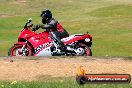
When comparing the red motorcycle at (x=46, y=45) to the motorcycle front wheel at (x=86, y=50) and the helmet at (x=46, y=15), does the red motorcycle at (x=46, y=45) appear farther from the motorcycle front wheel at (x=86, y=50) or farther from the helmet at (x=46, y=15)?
the helmet at (x=46, y=15)

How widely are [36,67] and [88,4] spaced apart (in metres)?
47.7

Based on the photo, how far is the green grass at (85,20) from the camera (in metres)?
28.1

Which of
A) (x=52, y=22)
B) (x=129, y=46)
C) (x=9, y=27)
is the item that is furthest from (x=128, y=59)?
(x=9, y=27)

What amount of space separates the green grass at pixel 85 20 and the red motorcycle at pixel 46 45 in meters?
6.51

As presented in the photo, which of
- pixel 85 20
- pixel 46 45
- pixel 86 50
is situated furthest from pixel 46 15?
pixel 85 20

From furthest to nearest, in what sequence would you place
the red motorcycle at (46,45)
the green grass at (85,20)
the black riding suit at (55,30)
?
the green grass at (85,20) → the red motorcycle at (46,45) → the black riding suit at (55,30)

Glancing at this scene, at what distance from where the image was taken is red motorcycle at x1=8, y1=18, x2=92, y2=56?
1763 centimetres

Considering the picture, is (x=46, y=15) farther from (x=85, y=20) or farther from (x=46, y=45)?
(x=85, y=20)

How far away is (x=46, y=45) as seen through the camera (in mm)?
18016

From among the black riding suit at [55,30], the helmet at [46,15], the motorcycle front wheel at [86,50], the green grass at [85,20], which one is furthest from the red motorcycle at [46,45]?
the green grass at [85,20]

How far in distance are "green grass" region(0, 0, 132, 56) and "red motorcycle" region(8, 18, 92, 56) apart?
21.4 ft

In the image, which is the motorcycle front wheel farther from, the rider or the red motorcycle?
the rider

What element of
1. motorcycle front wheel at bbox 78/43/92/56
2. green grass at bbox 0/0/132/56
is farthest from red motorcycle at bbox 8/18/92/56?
green grass at bbox 0/0/132/56

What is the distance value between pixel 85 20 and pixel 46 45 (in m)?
27.5
